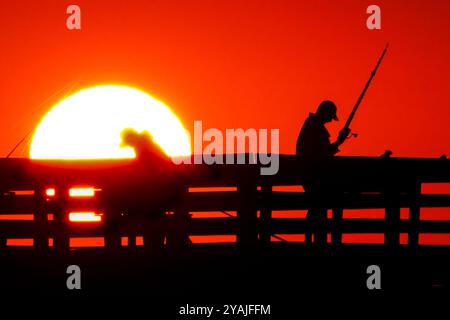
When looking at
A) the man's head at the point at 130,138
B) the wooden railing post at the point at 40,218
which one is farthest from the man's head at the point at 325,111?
the wooden railing post at the point at 40,218

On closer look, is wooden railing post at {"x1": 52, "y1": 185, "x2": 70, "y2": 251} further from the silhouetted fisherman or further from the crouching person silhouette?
the silhouetted fisherman

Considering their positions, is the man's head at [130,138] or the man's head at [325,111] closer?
the man's head at [130,138]

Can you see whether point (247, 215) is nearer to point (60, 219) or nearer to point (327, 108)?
point (60, 219)

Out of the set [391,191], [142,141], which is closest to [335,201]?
[391,191]

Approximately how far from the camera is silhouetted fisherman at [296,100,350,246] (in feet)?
30.9

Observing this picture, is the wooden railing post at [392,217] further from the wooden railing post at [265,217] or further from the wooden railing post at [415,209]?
the wooden railing post at [265,217]

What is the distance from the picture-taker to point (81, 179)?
30.6ft

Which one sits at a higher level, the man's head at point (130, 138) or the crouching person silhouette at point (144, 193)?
the man's head at point (130, 138)

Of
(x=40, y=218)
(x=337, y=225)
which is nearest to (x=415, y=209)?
(x=337, y=225)

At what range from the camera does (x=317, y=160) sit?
9406 millimetres

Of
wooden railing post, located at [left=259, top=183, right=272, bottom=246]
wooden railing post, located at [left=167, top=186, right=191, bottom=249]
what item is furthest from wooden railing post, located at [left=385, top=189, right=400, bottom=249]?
wooden railing post, located at [left=167, top=186, right=191, bottom=249]

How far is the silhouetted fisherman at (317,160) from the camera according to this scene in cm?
942
